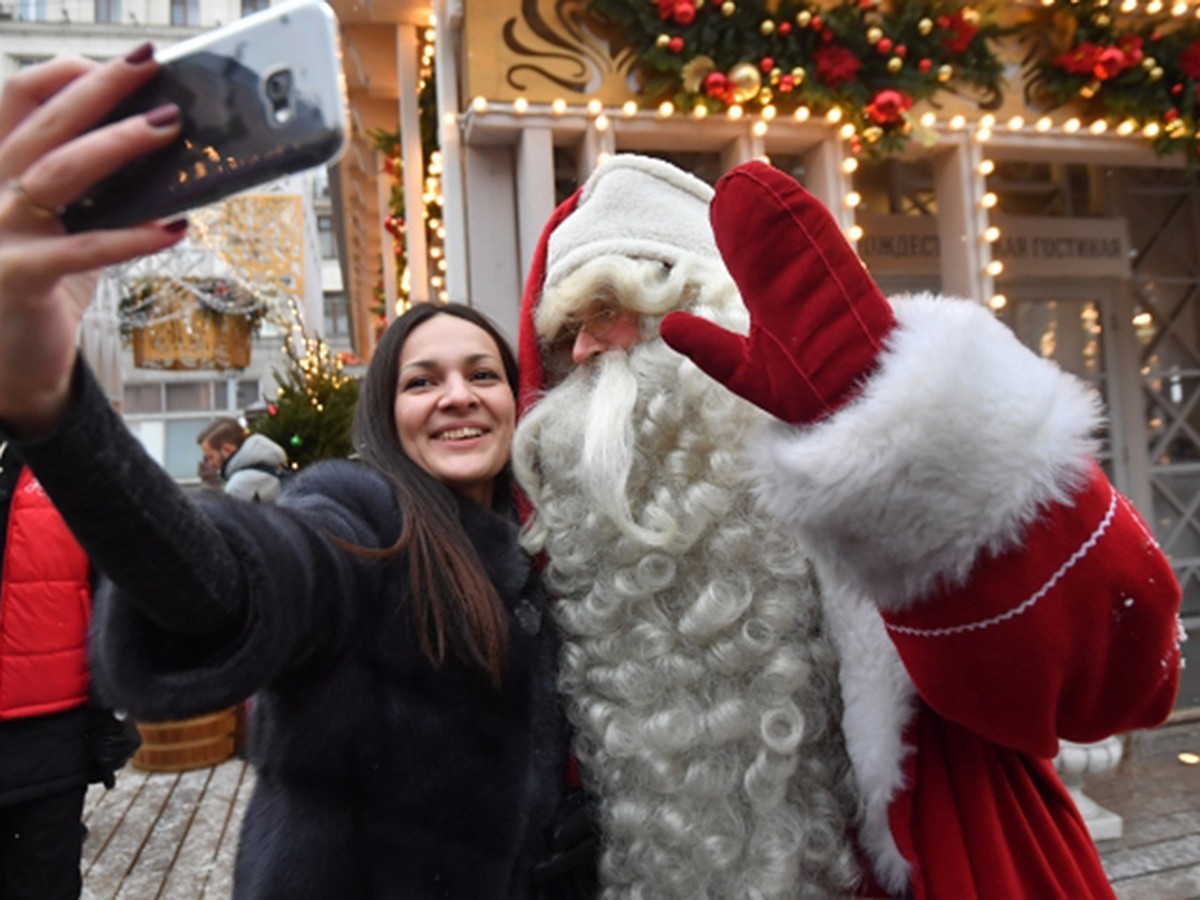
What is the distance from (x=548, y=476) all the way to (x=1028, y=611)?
2.65 feet

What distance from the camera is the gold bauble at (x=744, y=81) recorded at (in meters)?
3.46

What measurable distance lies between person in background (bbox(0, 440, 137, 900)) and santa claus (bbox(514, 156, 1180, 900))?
1.86m

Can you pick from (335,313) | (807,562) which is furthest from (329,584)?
(335,313)

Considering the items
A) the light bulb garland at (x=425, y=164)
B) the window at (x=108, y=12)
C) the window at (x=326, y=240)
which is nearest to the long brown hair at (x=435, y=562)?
the light bulb garland at (x=425, y=164)

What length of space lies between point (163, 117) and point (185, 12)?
1684 centimetres

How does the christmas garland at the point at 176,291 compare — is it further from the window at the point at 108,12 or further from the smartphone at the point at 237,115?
the smartphone at the point at 237,115

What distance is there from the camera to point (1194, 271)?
20.6ft

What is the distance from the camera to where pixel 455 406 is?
1526mm

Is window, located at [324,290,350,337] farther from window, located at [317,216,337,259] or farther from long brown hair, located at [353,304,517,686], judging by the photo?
long brown hair, located at [353,304,517,686]

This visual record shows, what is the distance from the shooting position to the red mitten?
1.01m

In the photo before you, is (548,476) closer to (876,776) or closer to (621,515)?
(621,515)

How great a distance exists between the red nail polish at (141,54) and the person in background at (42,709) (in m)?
2.14

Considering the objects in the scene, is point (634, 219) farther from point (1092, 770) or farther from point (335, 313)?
point (335, 313)

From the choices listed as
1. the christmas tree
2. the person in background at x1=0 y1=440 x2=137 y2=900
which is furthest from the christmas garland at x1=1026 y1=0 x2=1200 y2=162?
the person in background at x1=0 y1=440 x2=137 y2=900
